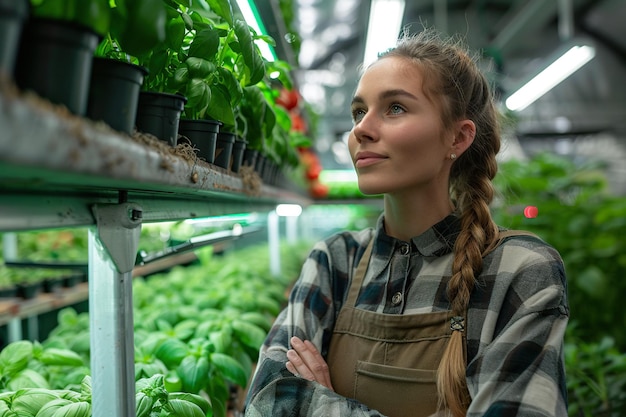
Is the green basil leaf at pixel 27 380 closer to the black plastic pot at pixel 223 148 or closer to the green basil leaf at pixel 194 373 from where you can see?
the green basil leaf at pixel 194 373

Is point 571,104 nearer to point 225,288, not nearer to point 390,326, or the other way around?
point 225,288

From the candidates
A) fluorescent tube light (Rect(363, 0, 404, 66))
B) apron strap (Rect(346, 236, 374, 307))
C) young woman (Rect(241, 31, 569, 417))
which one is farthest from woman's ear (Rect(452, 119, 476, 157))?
fluorescent tube light (Rect(363, 0, 404, 66))

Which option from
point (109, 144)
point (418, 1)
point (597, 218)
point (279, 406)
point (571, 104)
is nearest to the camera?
point (109, 144)

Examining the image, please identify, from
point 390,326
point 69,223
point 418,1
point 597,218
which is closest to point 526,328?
point 390,326

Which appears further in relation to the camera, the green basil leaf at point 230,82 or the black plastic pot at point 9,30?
the green basil leaf at point 230,82

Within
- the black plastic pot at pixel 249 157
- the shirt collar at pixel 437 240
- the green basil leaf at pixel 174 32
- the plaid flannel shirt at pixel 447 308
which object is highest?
the green basil leaf at pixel 174 32

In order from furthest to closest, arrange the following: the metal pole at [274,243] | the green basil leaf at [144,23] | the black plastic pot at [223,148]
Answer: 1. the metal pole at [274,243]
2. the black plastic pot at [223,148]
3. the green basil leaf at [144,23]

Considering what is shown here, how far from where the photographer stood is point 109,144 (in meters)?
0.55

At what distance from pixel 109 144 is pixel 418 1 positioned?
12.0 metres

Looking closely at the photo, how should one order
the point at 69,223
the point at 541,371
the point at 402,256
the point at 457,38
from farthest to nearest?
the point at 457,38, the point at 402,256, the point at 541,371, the point at 69,223

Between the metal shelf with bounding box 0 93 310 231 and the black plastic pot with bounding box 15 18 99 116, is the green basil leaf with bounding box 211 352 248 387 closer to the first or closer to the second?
the metal shelf with bounding box 0 93 310 231

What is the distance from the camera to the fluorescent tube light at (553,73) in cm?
538

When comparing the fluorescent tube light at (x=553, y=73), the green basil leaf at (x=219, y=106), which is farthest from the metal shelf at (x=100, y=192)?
the fluorescent tube light at (x=553, y=73)

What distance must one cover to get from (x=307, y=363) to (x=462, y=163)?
653mm
